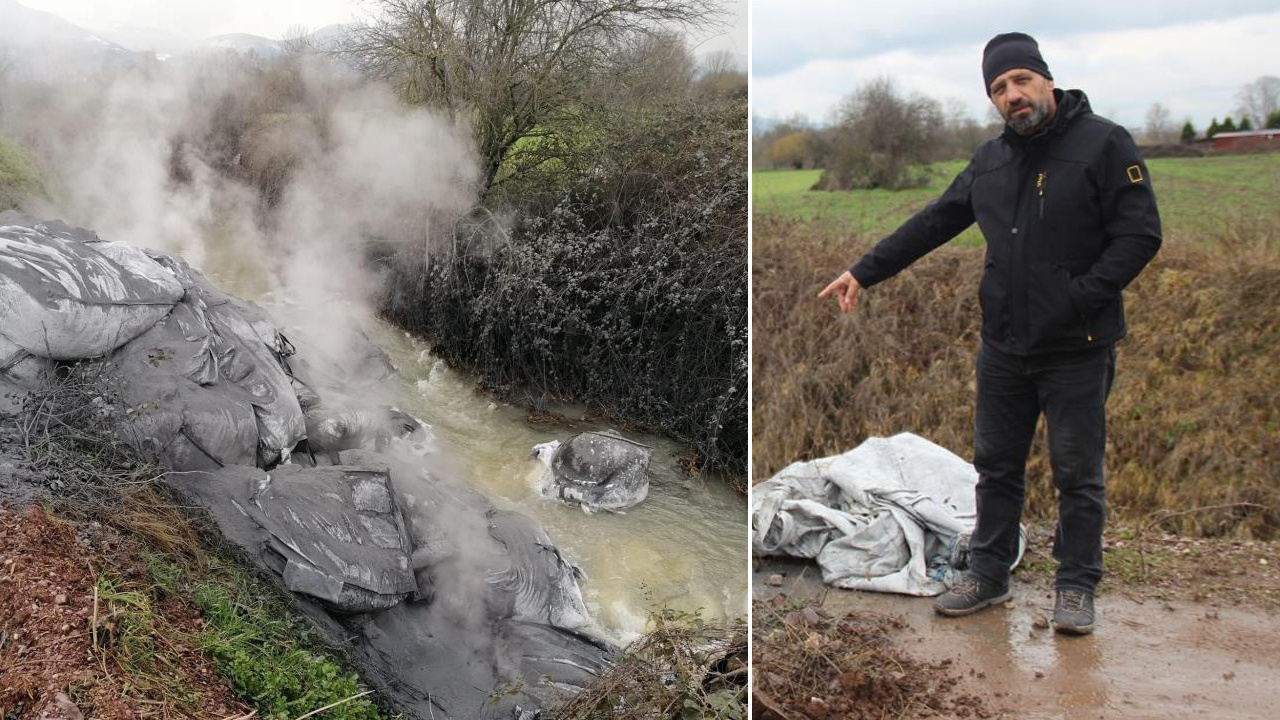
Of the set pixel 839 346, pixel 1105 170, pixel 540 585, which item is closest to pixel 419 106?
pixel 540 585

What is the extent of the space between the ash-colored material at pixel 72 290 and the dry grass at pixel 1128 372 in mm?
4313

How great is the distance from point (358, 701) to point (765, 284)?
5418 mm

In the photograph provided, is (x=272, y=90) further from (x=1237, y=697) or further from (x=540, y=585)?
(x=1237, y=697)

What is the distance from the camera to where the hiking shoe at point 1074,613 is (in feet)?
10.6

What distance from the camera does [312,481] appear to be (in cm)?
202

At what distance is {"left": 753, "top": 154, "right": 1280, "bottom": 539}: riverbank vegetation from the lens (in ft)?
17.0

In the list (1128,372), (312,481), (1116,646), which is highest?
(312,481)

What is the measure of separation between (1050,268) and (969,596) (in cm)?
124

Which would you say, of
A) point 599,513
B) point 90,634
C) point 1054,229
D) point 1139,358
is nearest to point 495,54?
point 599,513

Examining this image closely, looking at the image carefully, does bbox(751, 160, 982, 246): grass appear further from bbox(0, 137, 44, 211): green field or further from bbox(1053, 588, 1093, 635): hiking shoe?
bbox(0, 137, 44, 211): green field

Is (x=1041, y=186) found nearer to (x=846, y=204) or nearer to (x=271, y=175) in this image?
(x=271, y=175)

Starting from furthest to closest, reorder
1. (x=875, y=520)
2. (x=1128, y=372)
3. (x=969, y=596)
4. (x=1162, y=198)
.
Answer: (x=1162, y=198) < (x=1128, y=372) < (x=875, y=520) < (x=969, y=596)

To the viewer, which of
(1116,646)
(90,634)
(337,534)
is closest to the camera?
(90,634)

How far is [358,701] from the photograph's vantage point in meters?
1.91
